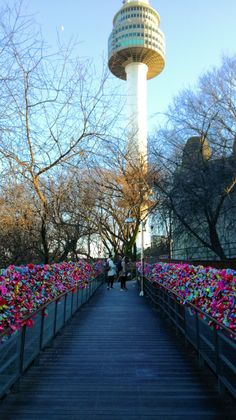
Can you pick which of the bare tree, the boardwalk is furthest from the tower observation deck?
the boardwalk

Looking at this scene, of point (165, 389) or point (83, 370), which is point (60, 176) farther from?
point (165, 389)

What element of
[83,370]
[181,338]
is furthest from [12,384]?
[181,338]

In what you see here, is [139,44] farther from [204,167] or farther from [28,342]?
[28,342]

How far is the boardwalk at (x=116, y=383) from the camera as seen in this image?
3809mm

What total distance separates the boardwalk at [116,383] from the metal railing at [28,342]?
0.23m

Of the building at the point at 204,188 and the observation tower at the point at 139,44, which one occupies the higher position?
the observation tower at the point at 139,44

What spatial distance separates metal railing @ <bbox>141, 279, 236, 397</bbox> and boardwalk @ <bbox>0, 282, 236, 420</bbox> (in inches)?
9.8

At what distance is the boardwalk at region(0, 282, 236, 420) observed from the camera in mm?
3809

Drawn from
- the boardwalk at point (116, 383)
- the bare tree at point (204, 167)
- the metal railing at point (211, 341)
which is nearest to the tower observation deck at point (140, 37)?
the bare tree at point (204, 167)

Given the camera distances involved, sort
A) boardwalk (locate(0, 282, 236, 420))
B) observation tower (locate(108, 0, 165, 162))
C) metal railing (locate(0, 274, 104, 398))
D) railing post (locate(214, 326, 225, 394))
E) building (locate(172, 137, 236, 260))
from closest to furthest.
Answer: boardwalk (locate(0, 282, 236, 420)) < metal railing (locate(0, 274, 104, 398)) < railing post (locate(214, 326, 225, 394)) < building (locate(172, 137, 236, 260)) < observation tower (locate(108, 0, 165, 162))

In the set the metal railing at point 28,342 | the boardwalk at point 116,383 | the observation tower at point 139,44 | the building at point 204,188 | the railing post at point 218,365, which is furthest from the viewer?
the observation tower at point 139,44

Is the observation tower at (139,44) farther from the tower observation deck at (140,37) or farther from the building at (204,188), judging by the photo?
the building at (204,188)

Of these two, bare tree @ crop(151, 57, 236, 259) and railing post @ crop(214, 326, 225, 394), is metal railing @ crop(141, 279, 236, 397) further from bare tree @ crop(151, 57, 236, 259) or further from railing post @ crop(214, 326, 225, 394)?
bare tree @ crop(151, 57, 236, 259)

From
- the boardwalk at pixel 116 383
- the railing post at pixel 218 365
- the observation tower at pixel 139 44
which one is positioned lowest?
the boardwalk at pixel 116 383
